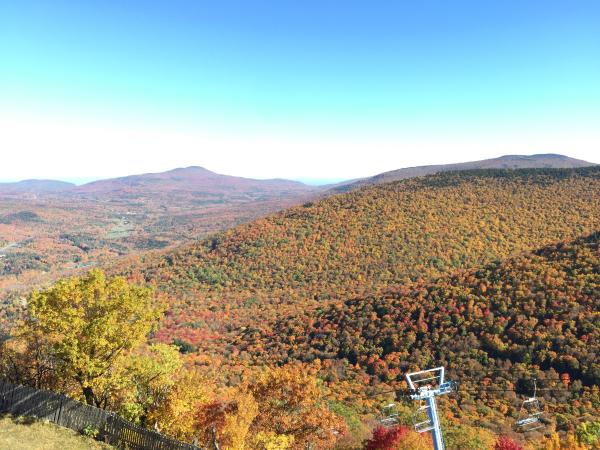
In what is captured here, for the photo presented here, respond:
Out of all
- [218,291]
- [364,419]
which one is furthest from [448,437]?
[218,291]

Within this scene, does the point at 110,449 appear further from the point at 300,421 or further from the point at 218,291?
the point at 218,291

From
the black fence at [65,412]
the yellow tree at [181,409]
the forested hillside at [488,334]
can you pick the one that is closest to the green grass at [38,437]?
the black fence at [65,412]

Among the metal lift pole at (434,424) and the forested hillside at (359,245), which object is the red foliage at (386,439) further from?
the forested hillside at (359,245)

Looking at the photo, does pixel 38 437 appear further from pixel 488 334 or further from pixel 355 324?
pixel 355 324

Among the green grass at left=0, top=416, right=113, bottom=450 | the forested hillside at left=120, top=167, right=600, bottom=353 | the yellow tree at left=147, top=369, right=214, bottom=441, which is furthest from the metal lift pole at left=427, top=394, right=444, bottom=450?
the forested hillside at left=120, top=167, right=600, bottom=353

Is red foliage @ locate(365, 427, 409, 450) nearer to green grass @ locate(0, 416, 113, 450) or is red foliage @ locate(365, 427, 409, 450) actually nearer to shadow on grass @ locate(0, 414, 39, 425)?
green grass @ locate(0, 416, 113, 450)
